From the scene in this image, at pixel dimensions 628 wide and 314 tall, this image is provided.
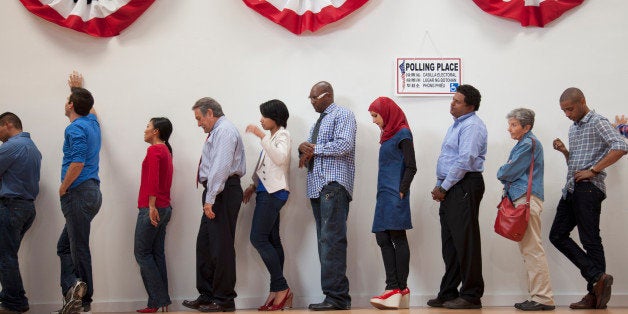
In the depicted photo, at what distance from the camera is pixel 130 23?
6066 millimetres

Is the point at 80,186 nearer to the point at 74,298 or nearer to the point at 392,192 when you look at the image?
the point at 74,298

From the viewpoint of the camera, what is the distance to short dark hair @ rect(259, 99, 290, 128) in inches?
220

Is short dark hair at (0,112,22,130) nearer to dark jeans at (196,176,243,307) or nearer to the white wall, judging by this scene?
the white wall

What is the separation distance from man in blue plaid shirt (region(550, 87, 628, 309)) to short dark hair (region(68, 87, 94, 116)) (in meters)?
3.83

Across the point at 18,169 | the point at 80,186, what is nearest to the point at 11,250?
the point at 18,169

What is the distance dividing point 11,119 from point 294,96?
8.08ft

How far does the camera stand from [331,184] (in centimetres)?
525

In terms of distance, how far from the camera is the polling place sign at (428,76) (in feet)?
19.6

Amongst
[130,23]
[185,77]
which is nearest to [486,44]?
[185,77]

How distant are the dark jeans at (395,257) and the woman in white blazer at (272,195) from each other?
2.94 ft

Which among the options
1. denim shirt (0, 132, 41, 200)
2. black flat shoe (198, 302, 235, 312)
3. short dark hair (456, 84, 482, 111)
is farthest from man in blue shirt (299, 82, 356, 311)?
denim shirt (0, 132, 41, 200)

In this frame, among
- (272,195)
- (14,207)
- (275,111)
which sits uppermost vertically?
(275,111)

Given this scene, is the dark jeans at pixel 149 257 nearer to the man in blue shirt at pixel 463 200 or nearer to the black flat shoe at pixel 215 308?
the black flat shoe at pixel 215 308

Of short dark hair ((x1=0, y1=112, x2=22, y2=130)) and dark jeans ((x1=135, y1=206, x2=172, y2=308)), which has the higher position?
short dark hair ((x1=0, y1=112, x2=22, y2=130))
